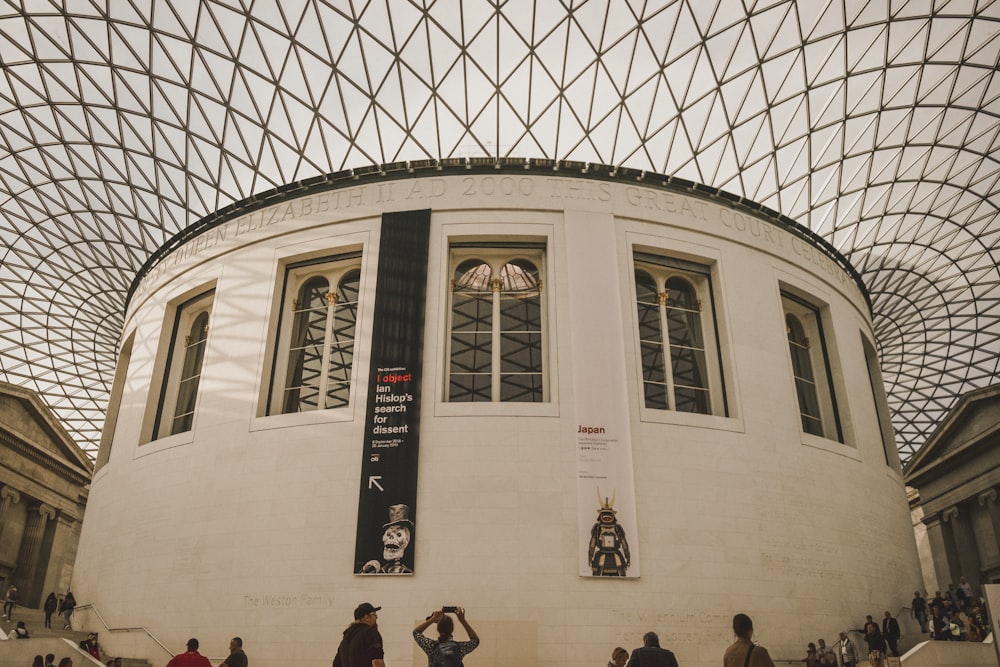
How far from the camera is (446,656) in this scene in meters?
8.33

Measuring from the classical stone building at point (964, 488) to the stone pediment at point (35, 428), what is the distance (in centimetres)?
5361

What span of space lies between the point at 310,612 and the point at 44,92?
23.0m

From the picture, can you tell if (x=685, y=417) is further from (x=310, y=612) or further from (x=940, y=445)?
(x=940, y=445)

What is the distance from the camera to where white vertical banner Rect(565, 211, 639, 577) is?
18.2 metres

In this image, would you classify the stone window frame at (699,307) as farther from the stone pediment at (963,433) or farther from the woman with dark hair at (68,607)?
the stone pediment at (963,433)

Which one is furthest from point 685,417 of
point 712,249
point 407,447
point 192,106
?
point 192,106

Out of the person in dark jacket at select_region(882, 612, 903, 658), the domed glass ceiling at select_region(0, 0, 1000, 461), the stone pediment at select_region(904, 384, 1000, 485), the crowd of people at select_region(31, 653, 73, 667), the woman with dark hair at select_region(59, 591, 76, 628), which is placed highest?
the domed glass ceiling at select_region(0, 0, 1000, 461)

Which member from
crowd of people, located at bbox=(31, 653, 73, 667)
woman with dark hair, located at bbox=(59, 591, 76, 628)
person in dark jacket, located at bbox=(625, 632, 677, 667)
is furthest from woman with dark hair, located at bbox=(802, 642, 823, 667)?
woman with dark hair, located at bbox=(59, 591, 76, 628)

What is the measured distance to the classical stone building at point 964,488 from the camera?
4022cm

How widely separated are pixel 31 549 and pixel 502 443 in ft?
127

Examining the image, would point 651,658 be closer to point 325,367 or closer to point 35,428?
point 325,367

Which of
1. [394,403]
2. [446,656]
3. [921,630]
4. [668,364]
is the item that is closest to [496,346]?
[394,403]

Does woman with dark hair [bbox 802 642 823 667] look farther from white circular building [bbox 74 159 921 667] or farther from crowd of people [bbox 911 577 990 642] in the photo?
crowd of people [bbox 911 577 990 642]

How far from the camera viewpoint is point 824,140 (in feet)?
92.1
